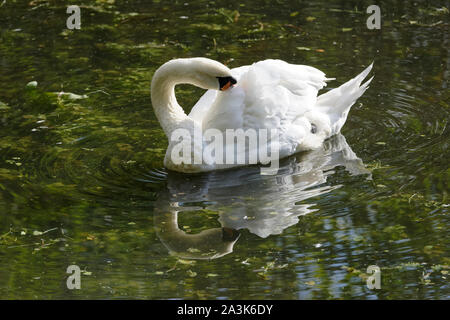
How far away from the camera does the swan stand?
8602 millimetres

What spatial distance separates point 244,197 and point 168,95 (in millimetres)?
1448

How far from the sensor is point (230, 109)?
862cm

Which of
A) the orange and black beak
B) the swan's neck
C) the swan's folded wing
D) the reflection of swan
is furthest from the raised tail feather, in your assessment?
the swan's neck

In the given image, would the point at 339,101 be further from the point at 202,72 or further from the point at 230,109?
the point at 202,72

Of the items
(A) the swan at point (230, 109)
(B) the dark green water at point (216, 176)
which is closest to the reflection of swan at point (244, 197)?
(B) the dark green water at point (216, 176)

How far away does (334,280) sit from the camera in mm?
6641

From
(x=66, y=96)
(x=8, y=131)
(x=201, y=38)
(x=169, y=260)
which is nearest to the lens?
(x=169, y=260)

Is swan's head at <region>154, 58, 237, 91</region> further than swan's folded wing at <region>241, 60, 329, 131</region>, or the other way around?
swan's folded wing at <region>241, 60, 329, 131</region>

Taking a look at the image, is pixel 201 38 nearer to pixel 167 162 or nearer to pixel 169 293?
pixel 167 162

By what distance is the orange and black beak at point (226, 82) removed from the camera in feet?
28.1

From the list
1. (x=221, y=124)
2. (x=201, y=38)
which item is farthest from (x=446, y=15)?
(x=221, y=124)

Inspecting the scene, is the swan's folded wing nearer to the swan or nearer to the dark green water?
the swan

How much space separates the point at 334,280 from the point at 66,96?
4979 mm

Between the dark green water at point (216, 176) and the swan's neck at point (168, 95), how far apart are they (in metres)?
0.49
